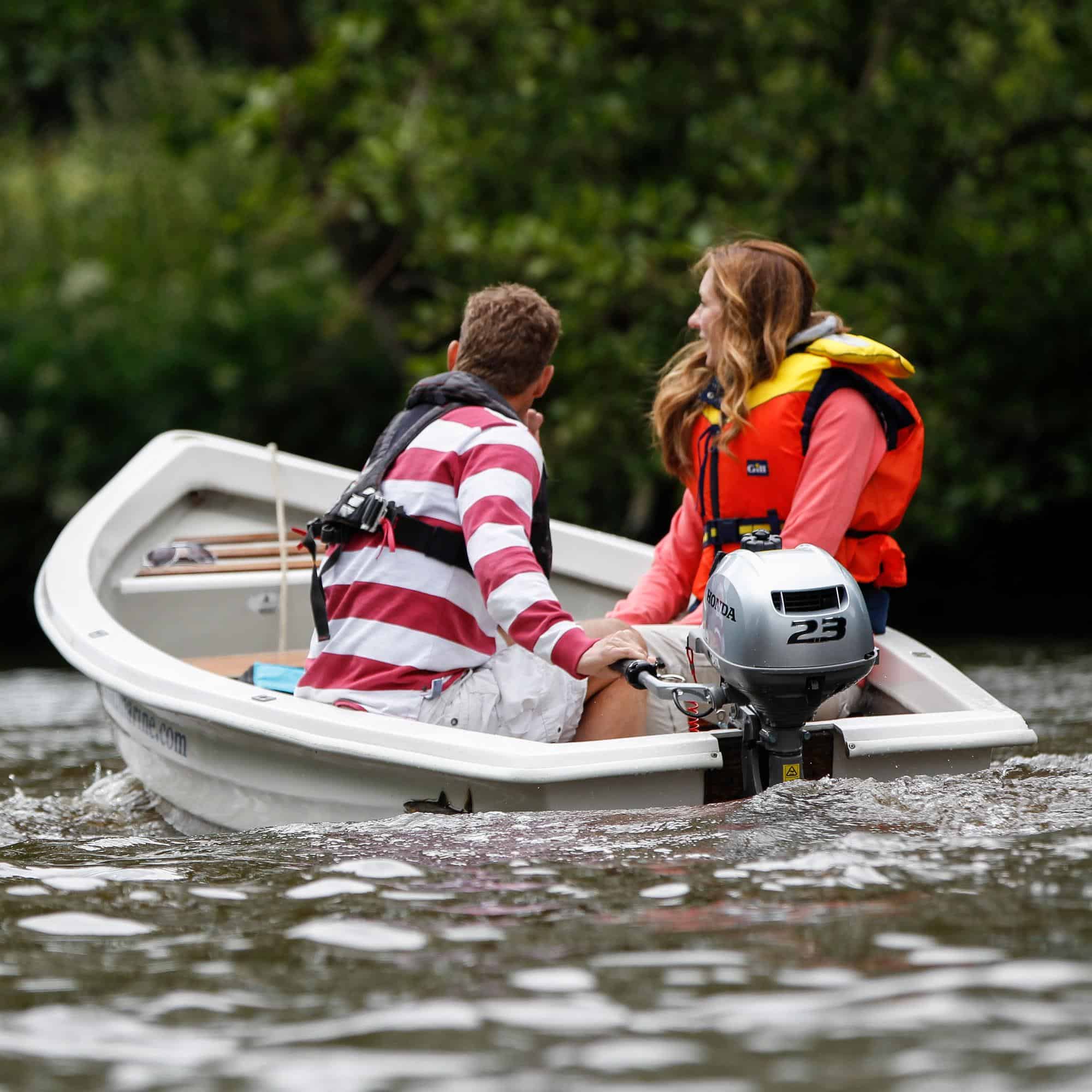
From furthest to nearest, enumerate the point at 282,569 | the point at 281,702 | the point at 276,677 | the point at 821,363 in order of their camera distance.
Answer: the point at 282,569 < the point at 276,677 < the point at 821,363 < the point at 281,702

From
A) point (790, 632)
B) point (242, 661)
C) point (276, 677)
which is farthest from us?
point (242, 661)

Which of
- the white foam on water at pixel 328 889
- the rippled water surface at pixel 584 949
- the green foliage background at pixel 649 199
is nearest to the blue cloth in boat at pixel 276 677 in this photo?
the rippled water surface at pixel 584 949

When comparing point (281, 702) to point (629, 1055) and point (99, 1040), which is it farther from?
point (629, 1055)

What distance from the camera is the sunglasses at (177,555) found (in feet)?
16.2

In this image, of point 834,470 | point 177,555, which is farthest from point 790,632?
point 177,555

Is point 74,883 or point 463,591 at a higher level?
point 463,591

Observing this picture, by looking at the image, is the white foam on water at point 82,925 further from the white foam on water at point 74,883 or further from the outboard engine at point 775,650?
the outboard engine at point 775,650

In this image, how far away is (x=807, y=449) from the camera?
3.47 m

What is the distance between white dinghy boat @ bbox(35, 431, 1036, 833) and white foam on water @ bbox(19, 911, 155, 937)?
60 cm

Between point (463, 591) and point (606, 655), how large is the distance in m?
0.43

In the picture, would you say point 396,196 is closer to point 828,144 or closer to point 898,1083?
point 828,144

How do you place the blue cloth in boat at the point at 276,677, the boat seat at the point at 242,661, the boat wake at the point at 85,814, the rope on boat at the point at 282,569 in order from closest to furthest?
the boat wake at the point at 85,814, the blue cloth in boat at the point at 276,677, the boat seat at the point at 242,661, the rope on boat at the point at 282,569

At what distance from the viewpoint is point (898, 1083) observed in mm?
1872

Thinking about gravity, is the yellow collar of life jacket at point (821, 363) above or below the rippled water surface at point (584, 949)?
above
